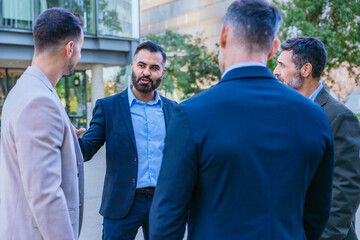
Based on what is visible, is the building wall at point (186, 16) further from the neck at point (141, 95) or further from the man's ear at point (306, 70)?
the man's ear at point (306, 70)

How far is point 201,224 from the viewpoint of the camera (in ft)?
4.63

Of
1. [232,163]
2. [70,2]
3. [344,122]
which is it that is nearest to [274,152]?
[232,163]

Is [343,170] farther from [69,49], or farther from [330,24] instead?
[330,24]

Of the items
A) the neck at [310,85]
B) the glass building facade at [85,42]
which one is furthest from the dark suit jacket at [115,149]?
the glass building facade at [85,42]

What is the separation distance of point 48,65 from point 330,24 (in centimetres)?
1697

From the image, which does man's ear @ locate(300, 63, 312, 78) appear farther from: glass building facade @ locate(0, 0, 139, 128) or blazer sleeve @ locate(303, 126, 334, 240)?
glass building facade @ locate(0, 0, 139, 128)

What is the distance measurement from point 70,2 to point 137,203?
1533cm

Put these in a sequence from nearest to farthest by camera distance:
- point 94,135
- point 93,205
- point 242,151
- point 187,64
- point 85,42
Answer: point 242,151 < point 94,135 < point 93,205 < point 85,42 < point 187,64

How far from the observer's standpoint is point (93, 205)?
19.7ft

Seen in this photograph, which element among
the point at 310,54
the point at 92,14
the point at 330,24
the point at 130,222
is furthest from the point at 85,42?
the point at 310,54

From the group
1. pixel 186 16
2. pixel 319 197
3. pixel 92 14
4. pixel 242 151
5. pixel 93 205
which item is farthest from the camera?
pixel 186 16

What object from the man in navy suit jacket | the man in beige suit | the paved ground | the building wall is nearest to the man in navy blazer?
the man in beige suit

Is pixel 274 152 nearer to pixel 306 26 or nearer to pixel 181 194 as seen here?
pixel 181 194

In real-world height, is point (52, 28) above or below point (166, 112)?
above
